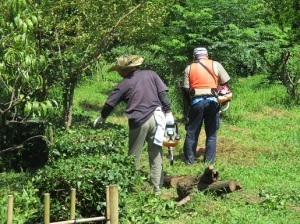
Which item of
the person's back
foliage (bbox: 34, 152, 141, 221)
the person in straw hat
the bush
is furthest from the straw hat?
foliage (bbox: 34, 152, 141, 221)

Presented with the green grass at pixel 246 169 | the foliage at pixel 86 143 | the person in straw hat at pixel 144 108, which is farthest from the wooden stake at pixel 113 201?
the foliage at pixel 86 143

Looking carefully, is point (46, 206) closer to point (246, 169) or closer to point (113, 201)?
point (113, 201)

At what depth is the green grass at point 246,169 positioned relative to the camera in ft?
24.9

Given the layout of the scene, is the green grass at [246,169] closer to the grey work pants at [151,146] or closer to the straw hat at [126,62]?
the grey work pants at [151,146]

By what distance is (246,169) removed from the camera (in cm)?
1003

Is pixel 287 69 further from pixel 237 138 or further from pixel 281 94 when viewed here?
pixel 237 138

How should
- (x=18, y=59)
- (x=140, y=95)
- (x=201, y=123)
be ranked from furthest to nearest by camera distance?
1. (x=201, y=123)
2. (x=140, y=95)
3. (x=18, y=59)

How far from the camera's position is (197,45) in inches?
550

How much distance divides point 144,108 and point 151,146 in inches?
19.9

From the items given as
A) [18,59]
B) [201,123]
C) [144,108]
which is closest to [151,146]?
[144,108]

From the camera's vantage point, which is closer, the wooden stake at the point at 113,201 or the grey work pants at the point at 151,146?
the wooden stake at the point at 113,201

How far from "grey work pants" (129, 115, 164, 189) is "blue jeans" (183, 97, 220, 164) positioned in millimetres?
1580

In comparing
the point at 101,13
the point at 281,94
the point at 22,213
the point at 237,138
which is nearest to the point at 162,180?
the point at 22,213

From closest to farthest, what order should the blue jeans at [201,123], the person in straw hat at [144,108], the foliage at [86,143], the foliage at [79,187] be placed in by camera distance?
the foliage at [79,187] → the person in straw hat at [144,108] → the foliage at [86,143] → the blue jeans at [201,123]
